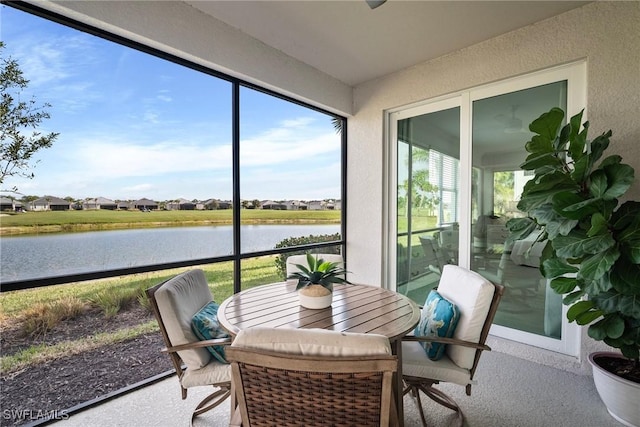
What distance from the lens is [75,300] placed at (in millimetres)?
2246

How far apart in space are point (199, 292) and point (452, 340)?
165 centimetres

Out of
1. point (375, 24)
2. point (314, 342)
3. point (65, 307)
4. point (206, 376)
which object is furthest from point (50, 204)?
point (375, 24)

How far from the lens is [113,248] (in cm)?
226

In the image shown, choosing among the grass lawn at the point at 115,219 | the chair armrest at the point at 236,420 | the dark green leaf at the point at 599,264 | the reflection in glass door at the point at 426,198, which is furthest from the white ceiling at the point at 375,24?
the chair armrest at the point at 236,420

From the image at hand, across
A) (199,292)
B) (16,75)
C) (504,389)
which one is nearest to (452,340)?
(504,389)

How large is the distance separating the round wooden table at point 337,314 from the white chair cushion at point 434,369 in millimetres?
125

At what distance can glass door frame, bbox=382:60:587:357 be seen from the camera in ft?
8.25

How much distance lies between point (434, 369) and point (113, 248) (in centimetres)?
243

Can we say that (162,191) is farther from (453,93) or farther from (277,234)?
(453,93)

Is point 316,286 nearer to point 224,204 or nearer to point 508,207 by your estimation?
point 224,204

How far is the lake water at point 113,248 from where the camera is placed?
6.07 ft

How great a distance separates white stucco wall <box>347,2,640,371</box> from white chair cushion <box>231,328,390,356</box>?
2586 mm

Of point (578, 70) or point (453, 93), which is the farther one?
point (453, 93)

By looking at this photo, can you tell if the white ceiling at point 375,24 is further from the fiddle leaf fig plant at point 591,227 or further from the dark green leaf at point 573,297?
the dark green leaf at point 573,297
